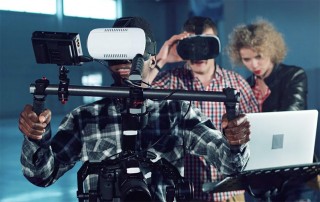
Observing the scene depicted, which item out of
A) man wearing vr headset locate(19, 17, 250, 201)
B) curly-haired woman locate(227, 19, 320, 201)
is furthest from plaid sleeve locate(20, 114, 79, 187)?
curly-haired woman locate(227, 19, 320, 201)

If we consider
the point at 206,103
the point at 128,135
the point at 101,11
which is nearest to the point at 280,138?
the point at 206,103

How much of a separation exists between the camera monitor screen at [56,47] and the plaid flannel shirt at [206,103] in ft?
3.76

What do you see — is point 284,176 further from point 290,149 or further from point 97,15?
point 97,15

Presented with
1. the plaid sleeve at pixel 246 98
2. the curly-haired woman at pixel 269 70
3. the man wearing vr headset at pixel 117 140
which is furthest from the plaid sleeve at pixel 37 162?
the curly-haired woman at pixel 269 70

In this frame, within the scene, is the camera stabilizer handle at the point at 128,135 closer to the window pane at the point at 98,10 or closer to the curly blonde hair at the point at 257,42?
the curly blonde hair at the point at 257,42

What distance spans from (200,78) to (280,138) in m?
0.66

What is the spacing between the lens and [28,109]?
1009 mm

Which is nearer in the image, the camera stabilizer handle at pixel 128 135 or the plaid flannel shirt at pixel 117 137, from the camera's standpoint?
the camera stabilizer handle at pixel 128 135

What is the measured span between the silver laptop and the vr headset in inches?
13.2

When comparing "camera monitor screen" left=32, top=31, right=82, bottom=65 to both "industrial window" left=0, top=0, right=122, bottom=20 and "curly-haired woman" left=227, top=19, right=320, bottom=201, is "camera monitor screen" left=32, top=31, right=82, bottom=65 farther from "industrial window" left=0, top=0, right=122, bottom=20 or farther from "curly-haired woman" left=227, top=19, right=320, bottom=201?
"industrial window" left=0, top=0, right=122, bottom=20

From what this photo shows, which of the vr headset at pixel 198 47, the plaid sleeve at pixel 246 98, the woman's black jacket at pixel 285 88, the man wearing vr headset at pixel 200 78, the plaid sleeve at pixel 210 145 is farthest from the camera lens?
the woman's black jacket at pixel 285 88

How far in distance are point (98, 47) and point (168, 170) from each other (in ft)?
0.94

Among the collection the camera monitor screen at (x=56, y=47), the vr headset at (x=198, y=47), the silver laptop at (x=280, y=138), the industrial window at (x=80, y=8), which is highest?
the industrial window at (x=80, y=8)

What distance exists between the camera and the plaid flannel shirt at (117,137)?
134 centimetres
